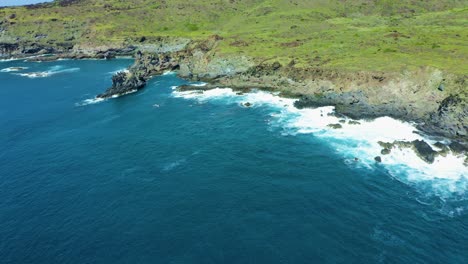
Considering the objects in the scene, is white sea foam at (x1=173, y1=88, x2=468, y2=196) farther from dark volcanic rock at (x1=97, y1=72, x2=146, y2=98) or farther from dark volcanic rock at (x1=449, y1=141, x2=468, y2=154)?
dark volcanic rock at (x1=97, y1=72, x2=146, y2=98)

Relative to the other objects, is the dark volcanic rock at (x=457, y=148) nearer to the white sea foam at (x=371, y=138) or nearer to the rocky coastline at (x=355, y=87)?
the rocky coastline at (x=355, y=87)

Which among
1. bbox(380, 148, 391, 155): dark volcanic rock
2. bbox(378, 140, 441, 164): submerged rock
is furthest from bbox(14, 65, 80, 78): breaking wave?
bbox(378, 140, 441, 164): submerged rock

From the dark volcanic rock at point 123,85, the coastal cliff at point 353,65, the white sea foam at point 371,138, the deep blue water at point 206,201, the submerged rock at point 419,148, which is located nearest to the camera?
the deep blue water at point 206,201

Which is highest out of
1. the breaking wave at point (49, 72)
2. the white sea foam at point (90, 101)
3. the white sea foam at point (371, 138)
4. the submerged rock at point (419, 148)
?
the submerged rock at point (419, 148)

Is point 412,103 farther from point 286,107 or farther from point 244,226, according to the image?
point 244,226

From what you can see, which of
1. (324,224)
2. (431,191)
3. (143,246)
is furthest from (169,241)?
(431,191)

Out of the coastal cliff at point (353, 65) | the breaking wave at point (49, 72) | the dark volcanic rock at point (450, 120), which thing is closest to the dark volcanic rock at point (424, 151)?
the coastal cliff at point (353, 65)
